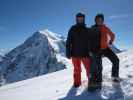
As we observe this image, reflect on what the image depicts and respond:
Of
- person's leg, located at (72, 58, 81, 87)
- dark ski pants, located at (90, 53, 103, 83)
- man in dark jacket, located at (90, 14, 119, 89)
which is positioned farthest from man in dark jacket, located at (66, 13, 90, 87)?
dark ski pants, located at (90, 53, 103, 83)

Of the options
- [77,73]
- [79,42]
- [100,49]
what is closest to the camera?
[100,49]

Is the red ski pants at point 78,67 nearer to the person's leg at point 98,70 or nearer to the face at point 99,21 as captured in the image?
the person's leg at point 98,70

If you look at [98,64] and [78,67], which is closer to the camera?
[98,64]

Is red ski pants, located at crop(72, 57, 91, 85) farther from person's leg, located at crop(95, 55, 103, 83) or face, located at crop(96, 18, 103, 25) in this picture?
face, located at crop(96, 18, 103, 25)

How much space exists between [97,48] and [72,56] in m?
1.25

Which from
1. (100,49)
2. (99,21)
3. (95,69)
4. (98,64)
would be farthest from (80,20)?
(95,69)

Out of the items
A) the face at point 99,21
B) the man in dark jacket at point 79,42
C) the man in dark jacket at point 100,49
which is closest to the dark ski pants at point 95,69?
the man in dark jacket at point 100,49

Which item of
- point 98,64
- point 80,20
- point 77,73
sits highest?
point 80,20

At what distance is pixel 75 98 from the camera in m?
6.84

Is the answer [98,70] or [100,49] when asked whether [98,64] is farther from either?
[100,49]

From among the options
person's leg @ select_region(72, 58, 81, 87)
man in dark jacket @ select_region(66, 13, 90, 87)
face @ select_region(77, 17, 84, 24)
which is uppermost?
face @ select_region(77, 17, 84, 24)

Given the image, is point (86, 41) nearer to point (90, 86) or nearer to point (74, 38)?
point (74, 38)

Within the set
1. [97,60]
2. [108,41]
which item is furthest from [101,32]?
[97,60]

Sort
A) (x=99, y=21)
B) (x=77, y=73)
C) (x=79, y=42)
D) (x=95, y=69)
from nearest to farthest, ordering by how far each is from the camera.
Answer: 1. (x=95, y=69)
2. (x=99, y=21)
3. (x=79, y=42)
4. (x=77, y=73)
